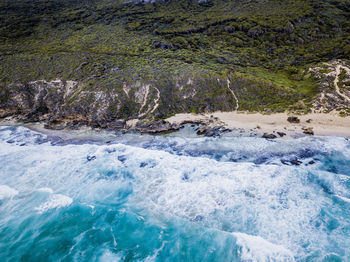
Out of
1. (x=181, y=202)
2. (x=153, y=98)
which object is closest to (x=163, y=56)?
(x=153, y=98)

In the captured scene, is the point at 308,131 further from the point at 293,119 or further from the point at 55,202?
the point at 55,202

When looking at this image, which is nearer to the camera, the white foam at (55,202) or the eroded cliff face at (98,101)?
the white foam at (55,202)

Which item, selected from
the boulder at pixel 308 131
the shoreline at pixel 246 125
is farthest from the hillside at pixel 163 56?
the boulder at pixel 308 131

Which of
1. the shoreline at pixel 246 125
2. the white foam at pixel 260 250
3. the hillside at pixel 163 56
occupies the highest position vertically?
the hillside at pixel 163 56

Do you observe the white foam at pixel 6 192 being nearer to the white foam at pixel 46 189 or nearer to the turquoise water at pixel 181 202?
the turquoise water at pixel 181 202

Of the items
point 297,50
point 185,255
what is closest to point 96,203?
point 185,255

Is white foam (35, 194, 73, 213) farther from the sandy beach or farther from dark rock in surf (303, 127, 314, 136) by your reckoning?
dark rock in surf (303, 127, 314, 136)

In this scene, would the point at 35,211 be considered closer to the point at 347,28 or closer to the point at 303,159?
the point at 303,159
